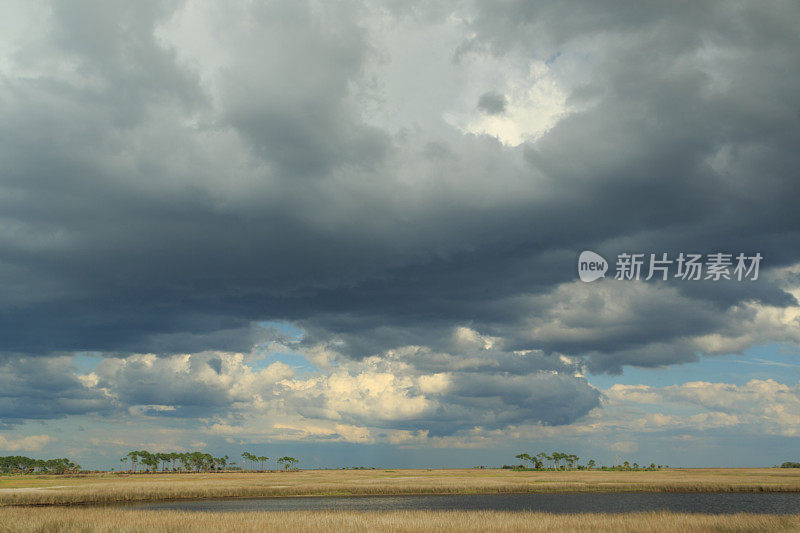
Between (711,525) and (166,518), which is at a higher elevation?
(711,525)

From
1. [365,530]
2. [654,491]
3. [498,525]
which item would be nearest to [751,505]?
[654,491]

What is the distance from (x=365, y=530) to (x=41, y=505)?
60318mm

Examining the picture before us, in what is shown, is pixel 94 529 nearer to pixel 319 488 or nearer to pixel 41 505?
pixel 41 505

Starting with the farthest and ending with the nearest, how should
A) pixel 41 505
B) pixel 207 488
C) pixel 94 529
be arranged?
pixel 207 488 < pixel 41 505 < pixel 94 529

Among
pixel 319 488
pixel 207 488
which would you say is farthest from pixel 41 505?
pixel 319 488

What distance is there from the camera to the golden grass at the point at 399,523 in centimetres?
4038

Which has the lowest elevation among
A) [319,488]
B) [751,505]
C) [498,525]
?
[319,488]

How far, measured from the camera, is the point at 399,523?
44.6 meters

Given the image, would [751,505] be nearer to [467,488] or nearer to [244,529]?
[467,488]

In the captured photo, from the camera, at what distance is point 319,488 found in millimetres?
107438

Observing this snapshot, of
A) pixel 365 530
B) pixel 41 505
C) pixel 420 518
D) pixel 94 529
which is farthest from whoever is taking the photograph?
pixel 41 505

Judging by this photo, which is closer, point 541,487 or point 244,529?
point 244,529

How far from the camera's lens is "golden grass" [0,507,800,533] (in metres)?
40.4

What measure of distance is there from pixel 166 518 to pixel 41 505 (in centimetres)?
4089
